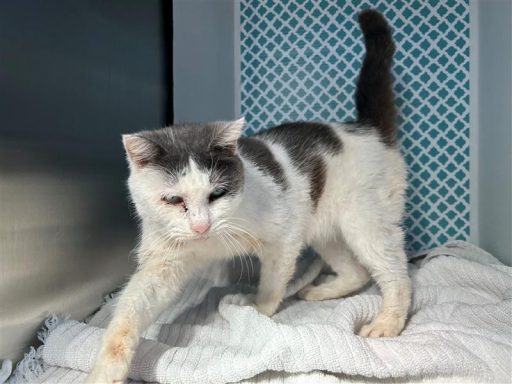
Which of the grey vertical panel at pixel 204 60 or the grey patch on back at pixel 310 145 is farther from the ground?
the grey vertical panel at pixel 204 60

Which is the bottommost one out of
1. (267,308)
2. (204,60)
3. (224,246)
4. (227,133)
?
(267,308)

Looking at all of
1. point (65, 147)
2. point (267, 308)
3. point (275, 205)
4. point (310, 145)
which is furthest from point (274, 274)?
point (65, 147)

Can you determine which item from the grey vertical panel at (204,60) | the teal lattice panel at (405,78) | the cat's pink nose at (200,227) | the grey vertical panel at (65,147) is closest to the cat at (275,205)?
the cat's pink nose at (200,227)

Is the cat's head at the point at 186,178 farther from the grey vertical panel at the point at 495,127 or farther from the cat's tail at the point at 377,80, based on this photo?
the grey vertical panel at the point at 495,127

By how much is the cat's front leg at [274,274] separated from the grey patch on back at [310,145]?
0.73 ft

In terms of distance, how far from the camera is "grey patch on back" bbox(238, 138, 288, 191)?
1.64 m

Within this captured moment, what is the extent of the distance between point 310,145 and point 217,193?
0.61 meters

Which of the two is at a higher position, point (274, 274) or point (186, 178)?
point (186, 178)

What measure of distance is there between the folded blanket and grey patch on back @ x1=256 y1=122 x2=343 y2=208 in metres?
0.44

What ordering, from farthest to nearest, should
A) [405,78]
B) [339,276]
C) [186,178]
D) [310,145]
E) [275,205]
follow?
1. [405,78]
2. [339,276]
3. [310,145]
4. [275,205]
5. [186,178]

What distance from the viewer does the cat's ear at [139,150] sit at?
1.28 metres

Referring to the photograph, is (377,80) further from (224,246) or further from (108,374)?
(108,374)

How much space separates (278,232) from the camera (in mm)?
1601

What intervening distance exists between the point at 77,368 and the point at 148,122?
113 centimetres
